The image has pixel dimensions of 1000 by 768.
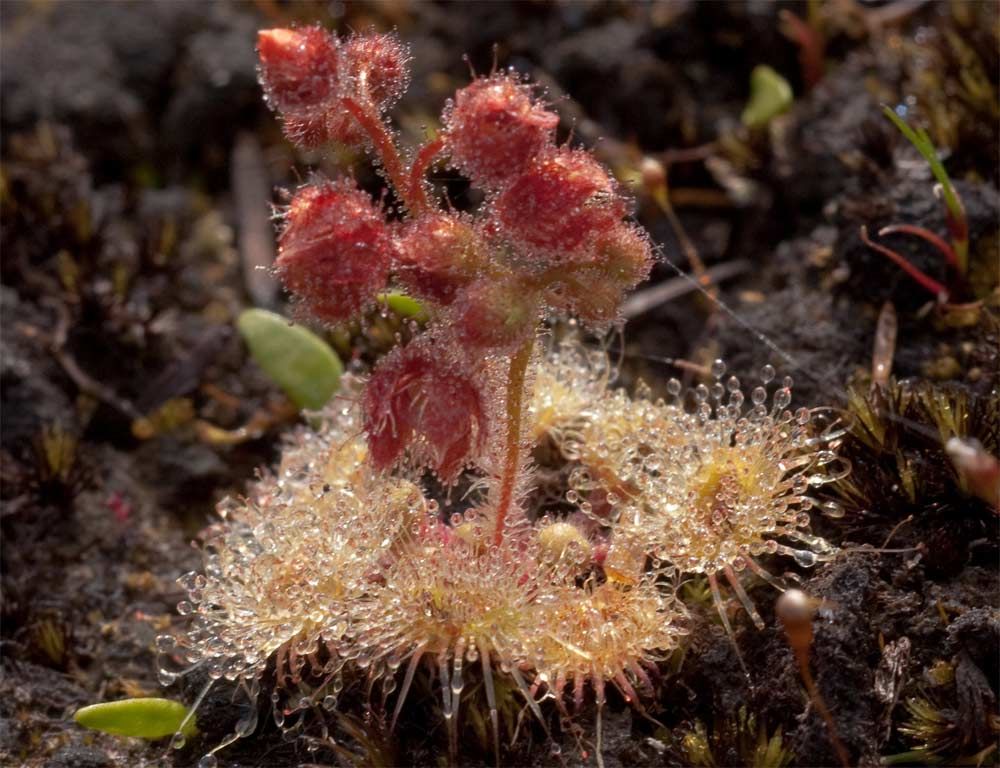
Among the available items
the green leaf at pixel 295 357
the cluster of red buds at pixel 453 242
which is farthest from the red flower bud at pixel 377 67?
the green leaf at pixel 295 357

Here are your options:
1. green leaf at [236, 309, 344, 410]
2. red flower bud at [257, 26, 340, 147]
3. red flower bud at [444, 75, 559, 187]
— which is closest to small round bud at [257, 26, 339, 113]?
red flower bud at [257, 26, 340, 147]

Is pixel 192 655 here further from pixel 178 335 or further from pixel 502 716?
pixel 178 335

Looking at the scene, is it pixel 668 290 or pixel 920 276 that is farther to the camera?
pixel 668 290

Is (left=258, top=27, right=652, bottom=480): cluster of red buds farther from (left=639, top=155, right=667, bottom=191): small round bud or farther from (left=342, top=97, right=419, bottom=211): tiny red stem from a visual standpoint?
(left=639, top=155, right=667, bottom=191): small round bud

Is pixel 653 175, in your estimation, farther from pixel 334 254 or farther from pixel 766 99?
pixel 334 254

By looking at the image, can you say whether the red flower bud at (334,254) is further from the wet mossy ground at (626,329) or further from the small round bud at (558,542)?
the small round bud at (558,542)

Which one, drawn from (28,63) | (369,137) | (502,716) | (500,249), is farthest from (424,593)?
(28,63)

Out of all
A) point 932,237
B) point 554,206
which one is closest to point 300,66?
point 554,206
